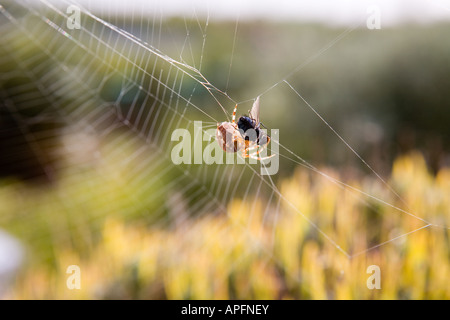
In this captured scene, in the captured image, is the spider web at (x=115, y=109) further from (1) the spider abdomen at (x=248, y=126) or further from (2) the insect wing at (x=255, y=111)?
(2) the insect wing at (x=255, y=111)

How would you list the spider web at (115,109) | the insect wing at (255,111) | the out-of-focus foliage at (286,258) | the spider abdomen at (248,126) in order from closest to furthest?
the out-of-focus foliage at (286,258) < the insect wing at (255,111) < the spider abdomen at (248,126) < the spider web at (115,109)

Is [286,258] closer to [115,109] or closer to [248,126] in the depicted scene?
[248,126]

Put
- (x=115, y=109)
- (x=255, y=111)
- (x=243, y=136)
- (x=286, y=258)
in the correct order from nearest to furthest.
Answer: (x=255, y=111)
(x=286, y=258)
(x=243, y=136)
(x=115, y=109)

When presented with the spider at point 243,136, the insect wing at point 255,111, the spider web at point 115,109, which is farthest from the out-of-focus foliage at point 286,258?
the spider web at point 115,109

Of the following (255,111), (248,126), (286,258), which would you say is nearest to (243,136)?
(248,126)

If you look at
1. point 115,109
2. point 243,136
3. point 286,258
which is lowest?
point 286,258

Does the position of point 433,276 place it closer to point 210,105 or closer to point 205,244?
point 205,244
